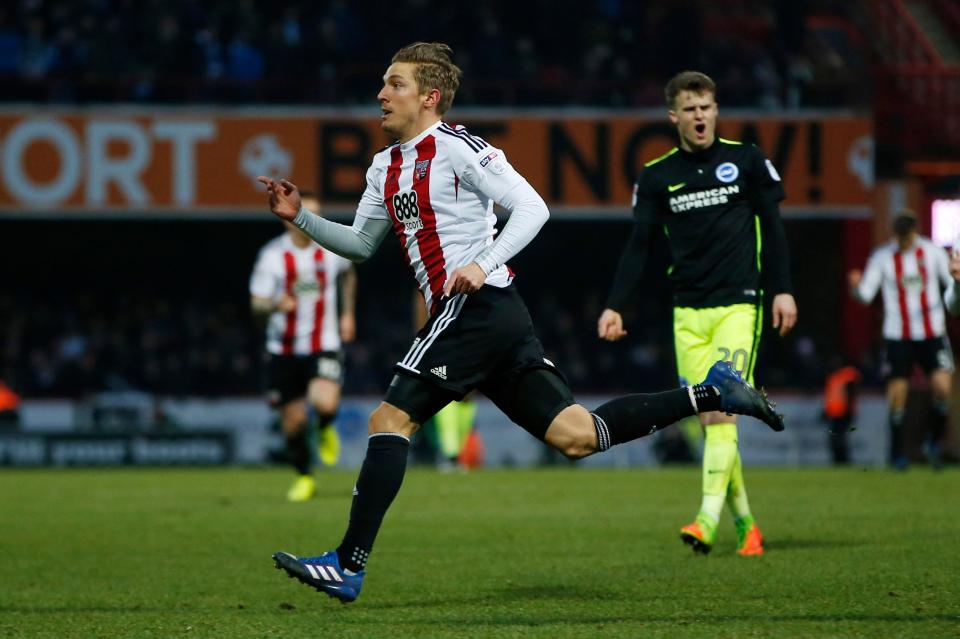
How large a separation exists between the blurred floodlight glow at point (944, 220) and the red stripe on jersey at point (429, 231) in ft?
55.7

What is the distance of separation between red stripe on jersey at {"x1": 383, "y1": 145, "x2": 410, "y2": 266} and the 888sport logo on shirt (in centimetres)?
2

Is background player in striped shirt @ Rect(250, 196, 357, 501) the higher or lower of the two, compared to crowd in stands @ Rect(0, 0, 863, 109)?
lower

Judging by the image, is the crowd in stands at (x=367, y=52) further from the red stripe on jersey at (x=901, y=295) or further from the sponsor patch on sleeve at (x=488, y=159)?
the sponsor patch on sleeve at (x=488, y=159)

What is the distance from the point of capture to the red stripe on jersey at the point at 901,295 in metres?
15.2

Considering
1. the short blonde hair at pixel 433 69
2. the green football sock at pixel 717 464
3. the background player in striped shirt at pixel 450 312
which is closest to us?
the background player in striped shirt at pixel 450 312

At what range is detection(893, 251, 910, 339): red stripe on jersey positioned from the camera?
15.2 m

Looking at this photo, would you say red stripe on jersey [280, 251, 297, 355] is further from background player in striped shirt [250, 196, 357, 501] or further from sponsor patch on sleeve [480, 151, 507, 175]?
sponsor patch on sleeve [480, 151, 507, 175]

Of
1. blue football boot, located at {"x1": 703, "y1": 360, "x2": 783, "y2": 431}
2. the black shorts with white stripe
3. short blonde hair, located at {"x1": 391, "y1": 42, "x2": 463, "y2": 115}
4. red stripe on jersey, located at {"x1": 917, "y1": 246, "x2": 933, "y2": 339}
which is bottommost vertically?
blue football boot, located at {"x1": 703, "y1": 360, "x2": 783, "y2": 431}

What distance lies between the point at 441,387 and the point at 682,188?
238 centimetres

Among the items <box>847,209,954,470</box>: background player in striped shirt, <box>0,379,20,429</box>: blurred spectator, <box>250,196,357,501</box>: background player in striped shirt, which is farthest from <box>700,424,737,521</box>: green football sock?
<box>0,379,20,429</box>: blurred spectator

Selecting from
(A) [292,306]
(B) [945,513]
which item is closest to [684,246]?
(B) [945,513]

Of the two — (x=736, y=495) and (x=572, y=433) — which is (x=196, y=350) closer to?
(x=736, y=495)

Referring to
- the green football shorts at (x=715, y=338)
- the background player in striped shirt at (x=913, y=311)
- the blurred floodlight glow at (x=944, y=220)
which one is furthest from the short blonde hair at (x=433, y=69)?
the blurred floodlight glow at (x=944, y=220)

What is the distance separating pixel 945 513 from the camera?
1012 centimetres
